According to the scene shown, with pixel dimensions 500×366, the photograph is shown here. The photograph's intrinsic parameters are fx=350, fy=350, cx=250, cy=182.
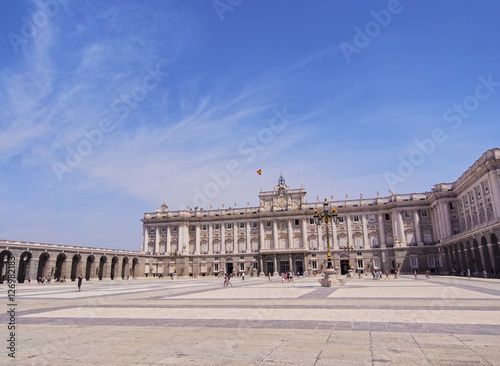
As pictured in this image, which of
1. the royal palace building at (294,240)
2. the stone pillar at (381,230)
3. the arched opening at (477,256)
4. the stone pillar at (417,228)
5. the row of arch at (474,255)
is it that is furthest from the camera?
the stone pillar at (381,230)

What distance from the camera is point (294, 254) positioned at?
243 ft

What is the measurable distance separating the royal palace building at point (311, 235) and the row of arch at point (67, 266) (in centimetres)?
979

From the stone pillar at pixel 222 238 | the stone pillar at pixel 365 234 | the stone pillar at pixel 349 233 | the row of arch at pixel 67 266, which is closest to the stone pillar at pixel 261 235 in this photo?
the stone pillar at pixel 222 238

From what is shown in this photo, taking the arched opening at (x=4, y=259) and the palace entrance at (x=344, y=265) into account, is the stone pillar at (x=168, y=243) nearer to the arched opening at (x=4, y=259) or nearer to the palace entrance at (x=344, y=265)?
the arched opening at (x=4, y=259)

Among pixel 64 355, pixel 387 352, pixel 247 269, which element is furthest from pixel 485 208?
pixel 64 355

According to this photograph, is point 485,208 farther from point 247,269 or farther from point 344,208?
point 247,269

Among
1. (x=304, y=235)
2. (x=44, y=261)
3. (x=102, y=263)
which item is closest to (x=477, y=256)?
(x=304, y=235)

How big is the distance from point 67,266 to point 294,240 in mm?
43673

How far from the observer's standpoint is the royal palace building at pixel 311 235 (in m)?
63.2

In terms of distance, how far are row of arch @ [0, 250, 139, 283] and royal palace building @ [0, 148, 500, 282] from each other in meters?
0.18

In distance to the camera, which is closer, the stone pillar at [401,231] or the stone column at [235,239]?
the stone pillar at [401,231]

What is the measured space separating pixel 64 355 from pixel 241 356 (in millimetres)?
3722

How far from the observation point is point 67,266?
2233 inches

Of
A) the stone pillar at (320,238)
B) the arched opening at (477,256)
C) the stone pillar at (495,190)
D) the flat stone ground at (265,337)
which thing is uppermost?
the stone pillar at (495,190)
